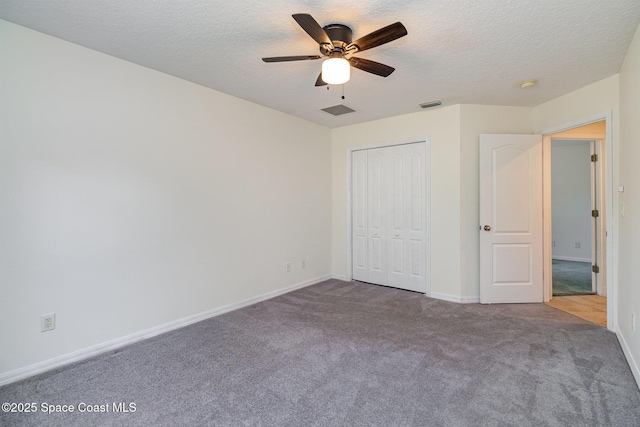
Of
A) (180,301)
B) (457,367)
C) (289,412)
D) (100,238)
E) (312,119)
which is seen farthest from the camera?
(312,119)

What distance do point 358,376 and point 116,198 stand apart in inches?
99.0

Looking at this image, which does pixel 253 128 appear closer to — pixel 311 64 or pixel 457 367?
pixel 311 64

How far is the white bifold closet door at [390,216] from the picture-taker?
434 cm

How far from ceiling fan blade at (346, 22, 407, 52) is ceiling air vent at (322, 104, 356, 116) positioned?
184 cm

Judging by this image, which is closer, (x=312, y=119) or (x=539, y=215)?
(x=539, y=215)

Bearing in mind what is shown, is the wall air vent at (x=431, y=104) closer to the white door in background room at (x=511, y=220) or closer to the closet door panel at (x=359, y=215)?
the white door in background room at (x=511, y=220)

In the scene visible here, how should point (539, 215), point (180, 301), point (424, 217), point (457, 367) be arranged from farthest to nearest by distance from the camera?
point (424, 217)
point (539, 215)
point (180, 301)
point (457, 367)

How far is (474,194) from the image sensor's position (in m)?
3.92

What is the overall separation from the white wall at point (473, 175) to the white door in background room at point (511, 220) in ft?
0.31

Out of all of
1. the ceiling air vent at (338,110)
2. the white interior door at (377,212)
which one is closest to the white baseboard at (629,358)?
the white interior door at (377,212)

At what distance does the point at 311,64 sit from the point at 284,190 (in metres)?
1.90

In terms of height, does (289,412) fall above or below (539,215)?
below

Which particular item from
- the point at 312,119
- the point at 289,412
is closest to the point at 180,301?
the point at 289,412

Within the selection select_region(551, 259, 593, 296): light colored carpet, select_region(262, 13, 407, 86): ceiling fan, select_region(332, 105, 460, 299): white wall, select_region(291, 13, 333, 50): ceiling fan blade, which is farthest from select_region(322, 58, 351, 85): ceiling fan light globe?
select_region(551, 259, 593, 296): light colored carpet
